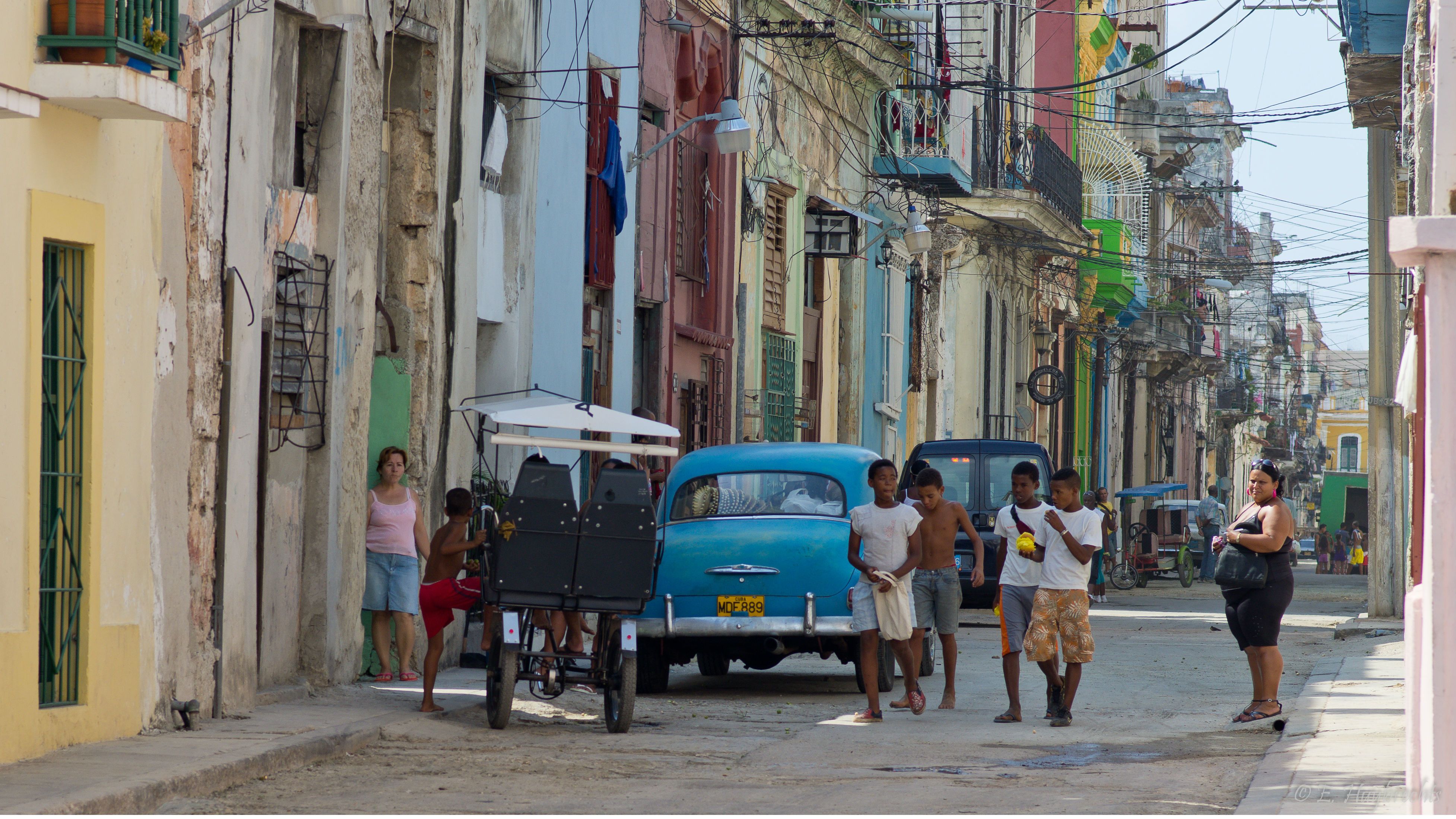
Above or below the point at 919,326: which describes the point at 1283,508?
below

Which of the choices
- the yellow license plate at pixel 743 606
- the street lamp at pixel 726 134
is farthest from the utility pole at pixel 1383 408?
the yellow license plate at pixel 743 606

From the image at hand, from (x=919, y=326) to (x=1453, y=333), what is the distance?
26.9 meters

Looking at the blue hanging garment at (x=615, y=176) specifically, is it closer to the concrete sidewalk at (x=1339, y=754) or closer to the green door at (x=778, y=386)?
the green door at (x=778, y=386)

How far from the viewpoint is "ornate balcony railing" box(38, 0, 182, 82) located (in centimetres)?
949

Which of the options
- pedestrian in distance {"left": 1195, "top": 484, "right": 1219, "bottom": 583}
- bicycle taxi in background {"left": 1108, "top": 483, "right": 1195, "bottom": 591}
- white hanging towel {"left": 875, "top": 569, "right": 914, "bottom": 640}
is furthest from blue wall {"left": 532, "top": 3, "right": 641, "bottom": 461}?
pedestrian in distance {"left": 1195, "top": 484, "right": 1219, "bottom": 583}

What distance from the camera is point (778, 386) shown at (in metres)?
25.5

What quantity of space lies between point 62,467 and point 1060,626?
19.6 ft

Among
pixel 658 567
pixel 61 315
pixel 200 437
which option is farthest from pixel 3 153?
pixel 658 567

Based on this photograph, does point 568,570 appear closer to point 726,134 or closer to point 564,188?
point 564,188

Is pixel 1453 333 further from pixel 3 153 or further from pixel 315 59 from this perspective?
pixel 315 59

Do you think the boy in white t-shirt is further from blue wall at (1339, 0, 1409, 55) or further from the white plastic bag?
blue wall at (1339, 0, 1409, 55)

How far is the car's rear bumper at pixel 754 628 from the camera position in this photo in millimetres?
13219

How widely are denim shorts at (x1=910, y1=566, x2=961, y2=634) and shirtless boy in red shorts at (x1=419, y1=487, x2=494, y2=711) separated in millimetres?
3020

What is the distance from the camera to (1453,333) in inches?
250
